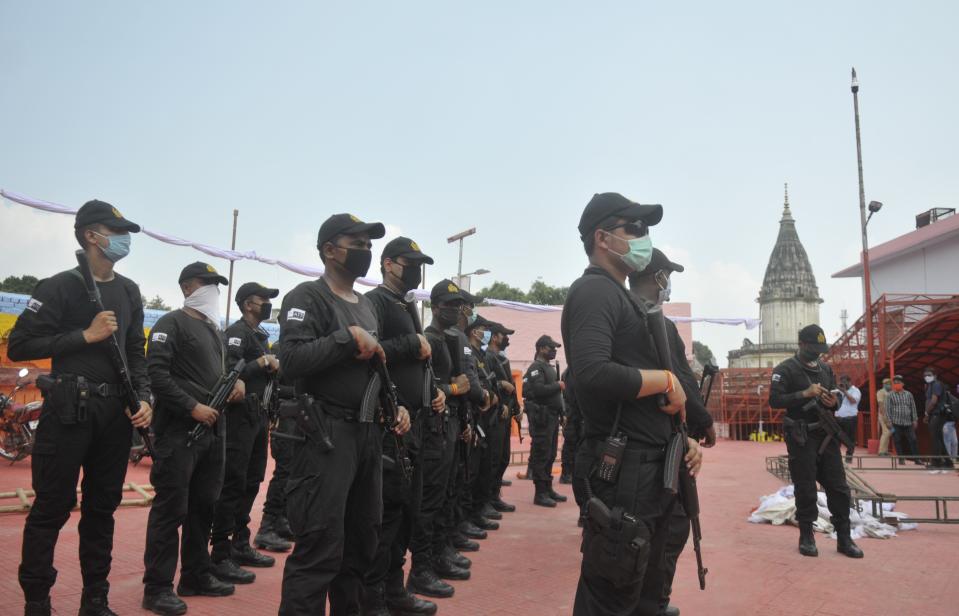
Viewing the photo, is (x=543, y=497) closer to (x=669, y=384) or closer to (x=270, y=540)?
(x=270, y=540)

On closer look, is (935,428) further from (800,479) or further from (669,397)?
(669,397)

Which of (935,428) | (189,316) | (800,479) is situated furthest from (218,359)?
(935,428)

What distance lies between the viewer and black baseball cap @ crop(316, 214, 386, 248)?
145 inches

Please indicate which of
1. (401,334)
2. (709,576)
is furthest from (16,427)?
(709,576)

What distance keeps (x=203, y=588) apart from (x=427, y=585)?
1.52m

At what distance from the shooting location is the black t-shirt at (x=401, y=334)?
4.36 meters

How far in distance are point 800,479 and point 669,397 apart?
4.48 metres

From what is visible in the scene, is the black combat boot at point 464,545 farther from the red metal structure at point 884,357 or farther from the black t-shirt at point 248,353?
the red metal structure at point 884,357

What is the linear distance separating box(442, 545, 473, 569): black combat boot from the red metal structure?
1414 centimetres

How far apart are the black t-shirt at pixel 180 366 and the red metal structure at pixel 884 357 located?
16.0 meters

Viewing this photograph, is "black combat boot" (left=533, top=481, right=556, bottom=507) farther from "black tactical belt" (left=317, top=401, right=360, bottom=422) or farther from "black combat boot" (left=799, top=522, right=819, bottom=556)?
"black tactical belt" (left=317, top=401, right=360, bottom=422)

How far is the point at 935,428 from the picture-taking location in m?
15.3

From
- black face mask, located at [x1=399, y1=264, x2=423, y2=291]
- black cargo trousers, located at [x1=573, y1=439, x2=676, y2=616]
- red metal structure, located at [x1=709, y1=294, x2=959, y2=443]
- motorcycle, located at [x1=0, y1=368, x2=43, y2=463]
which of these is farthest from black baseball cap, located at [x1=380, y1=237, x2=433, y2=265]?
red metal structure, located at [x1=709, y1=294, x2=959, y2=443]

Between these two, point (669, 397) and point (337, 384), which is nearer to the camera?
point (669, 397)
